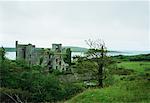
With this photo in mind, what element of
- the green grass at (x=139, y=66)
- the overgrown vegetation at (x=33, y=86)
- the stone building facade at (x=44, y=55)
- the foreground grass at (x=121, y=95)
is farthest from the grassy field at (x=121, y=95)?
the stone building facade at (x=44, y=55)

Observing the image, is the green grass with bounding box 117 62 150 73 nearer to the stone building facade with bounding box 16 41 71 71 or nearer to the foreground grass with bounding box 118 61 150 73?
the foreground grass with bounding box 118 61 150 73

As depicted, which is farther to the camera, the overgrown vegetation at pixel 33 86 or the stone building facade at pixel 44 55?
the stone building facade at pixel 44 55

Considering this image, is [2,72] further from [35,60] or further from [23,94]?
[35,60]

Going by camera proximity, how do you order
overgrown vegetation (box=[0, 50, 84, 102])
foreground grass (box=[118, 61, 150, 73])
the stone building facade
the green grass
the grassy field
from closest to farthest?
1. the grassy field
2. overgrown vegetation (box=[0, 50, 84, 102])
3. foreground grass (box=[118, 61, 150, 73])
4. the green grass
5. the stone building facade

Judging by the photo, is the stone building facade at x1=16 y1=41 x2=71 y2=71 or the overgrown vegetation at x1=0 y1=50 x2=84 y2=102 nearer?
the overgrown vegetation at x1=0 y1=50 x2=84 y2=102

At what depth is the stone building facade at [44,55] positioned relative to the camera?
47.0m

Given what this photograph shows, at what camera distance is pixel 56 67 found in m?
47.4

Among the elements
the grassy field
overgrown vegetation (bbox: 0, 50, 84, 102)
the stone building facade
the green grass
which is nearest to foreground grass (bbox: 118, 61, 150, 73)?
the green grass

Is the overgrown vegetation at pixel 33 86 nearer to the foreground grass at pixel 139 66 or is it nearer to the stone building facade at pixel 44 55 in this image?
the stone building facade at pixel 44 55

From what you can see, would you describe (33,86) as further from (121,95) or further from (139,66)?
(139,66)

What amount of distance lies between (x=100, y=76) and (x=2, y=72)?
10.5 metres

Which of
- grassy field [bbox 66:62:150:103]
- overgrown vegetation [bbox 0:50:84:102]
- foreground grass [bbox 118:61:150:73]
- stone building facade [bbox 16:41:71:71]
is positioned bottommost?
overgrown vegetation [bbox 0:50:84:102]

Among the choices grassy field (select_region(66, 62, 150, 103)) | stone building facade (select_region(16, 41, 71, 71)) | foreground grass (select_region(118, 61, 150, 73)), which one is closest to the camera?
grassy field (select_region(66, 62, 150, 103))

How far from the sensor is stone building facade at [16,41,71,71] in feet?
154
